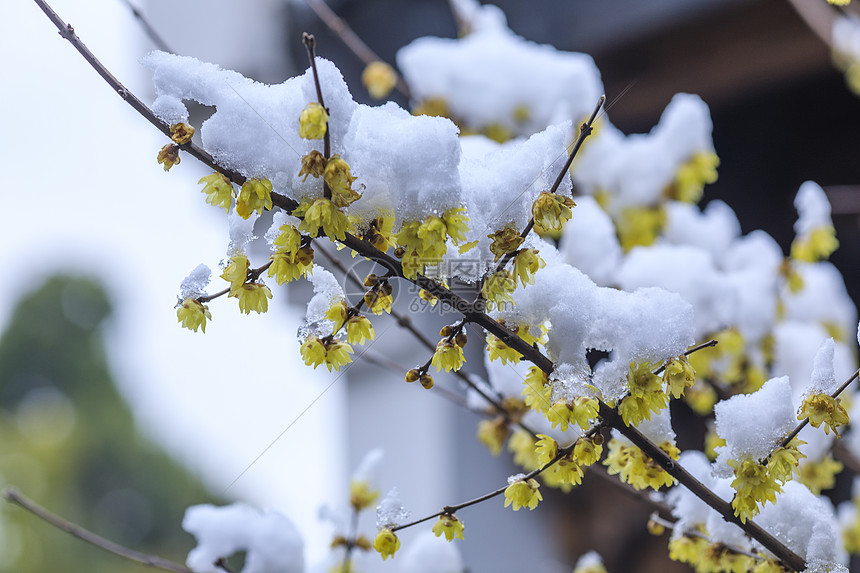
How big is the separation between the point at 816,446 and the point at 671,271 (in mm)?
316

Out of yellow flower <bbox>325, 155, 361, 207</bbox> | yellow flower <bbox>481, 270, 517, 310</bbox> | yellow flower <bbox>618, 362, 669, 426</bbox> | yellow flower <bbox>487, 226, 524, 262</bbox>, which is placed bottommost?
yellow flower <bbox>618, 362, 669, 426</bbox>

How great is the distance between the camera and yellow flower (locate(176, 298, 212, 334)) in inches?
21.4

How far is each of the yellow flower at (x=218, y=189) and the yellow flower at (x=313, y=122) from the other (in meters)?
0.09

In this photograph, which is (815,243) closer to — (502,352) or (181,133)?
(502,352)

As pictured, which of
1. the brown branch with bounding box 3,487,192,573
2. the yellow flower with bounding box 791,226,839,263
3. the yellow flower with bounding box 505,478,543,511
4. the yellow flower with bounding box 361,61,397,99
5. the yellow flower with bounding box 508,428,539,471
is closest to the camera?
the yellow flower with bounding box 505,478,543,511

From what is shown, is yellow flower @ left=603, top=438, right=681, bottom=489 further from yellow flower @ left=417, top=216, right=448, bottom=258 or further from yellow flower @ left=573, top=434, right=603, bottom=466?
yellow flower @ left=417, top=216, right=448, bottom=258

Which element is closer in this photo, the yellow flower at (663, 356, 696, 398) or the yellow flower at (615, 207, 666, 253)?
the yellow flower at (663, 356, 696, 398)

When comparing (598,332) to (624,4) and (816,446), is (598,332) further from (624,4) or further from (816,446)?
(624,4)

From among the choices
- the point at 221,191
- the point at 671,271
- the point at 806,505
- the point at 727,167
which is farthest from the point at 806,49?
the point at 221,191

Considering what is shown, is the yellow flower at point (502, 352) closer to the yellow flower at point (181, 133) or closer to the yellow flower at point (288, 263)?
the yellow flower at point (288, 263)

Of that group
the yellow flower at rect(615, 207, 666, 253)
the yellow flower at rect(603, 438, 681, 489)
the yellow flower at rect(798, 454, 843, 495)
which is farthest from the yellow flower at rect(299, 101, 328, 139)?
the yellow flower at rect(615, 207, 666, 253)

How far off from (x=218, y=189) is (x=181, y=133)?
5cm

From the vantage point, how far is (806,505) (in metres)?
0.65

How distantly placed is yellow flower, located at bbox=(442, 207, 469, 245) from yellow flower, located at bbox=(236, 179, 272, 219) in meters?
0.13
